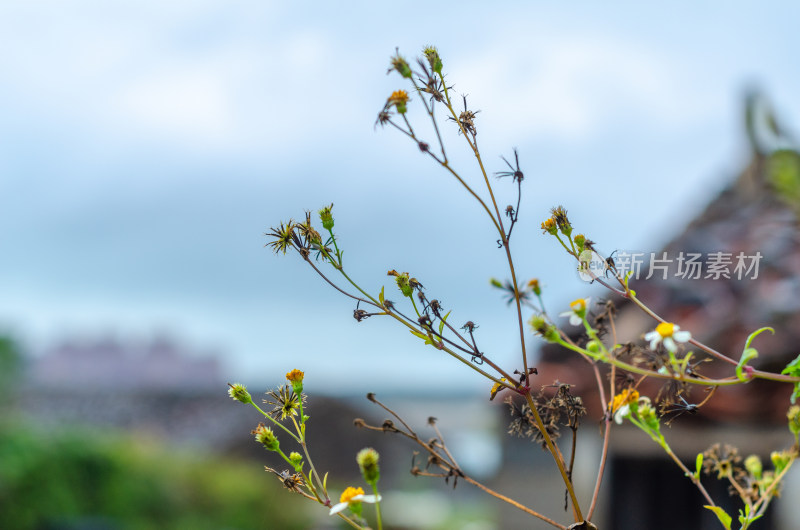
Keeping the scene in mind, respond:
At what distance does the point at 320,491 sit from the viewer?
463 mm

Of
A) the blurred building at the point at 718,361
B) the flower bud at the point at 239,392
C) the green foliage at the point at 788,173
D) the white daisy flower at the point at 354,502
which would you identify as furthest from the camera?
the blurred building at the point at 718,361

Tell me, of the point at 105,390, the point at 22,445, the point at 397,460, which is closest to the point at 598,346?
the point at 22,445

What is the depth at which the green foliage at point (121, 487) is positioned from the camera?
442 centimetres

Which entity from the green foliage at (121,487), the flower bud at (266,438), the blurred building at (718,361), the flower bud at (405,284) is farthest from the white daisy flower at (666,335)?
the green foliage at (121,487)

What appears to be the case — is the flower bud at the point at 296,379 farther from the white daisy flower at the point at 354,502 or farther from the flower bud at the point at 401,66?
the flower bud at the point at 401,66

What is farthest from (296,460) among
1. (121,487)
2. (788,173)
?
(121,487)

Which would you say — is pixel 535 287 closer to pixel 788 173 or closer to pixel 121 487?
pixel 788 173

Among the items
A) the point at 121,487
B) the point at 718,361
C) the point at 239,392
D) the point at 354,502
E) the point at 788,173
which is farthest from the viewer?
the point at 121,487

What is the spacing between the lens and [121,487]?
5070 millimetres

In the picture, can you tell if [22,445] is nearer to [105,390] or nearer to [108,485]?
[108,485]

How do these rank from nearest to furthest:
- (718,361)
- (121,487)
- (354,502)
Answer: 1. (354,502)
2. (718,361)
3. (121,487)

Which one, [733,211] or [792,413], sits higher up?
[733,211]

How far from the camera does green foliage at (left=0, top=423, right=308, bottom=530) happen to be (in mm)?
4418

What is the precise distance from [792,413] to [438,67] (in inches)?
13.6
